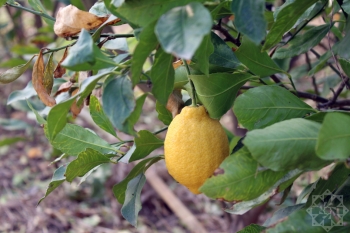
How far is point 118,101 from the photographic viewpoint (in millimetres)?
464

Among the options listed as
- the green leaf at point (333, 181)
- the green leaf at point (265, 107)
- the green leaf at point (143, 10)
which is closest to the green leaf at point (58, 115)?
the green leaf at point (143, 10)

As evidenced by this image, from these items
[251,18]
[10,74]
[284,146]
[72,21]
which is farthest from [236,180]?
[10,74]

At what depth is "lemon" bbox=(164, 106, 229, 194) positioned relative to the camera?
0.55 metres

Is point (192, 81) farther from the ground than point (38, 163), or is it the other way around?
point (192, 81)

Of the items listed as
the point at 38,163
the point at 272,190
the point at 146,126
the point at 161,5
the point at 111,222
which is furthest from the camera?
the point at 146,126

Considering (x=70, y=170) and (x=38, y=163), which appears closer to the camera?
(x=70, y=170)

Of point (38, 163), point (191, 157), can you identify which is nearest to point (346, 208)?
point (191, 157)

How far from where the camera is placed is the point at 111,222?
7.19 ft

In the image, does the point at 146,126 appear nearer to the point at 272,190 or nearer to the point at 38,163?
the point at 38,163

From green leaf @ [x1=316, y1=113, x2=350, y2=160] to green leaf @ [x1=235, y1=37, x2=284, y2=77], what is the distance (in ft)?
0.68

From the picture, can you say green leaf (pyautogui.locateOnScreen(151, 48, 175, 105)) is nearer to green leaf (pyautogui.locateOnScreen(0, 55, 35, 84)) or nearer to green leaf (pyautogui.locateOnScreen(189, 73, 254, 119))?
green leaf (pyautogui.locateOnScreen(189, 73, 254, 119))

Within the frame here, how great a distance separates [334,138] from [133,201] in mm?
325

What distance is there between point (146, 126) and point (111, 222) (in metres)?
0.95

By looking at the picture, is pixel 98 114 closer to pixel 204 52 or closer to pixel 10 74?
pixel 10 74
